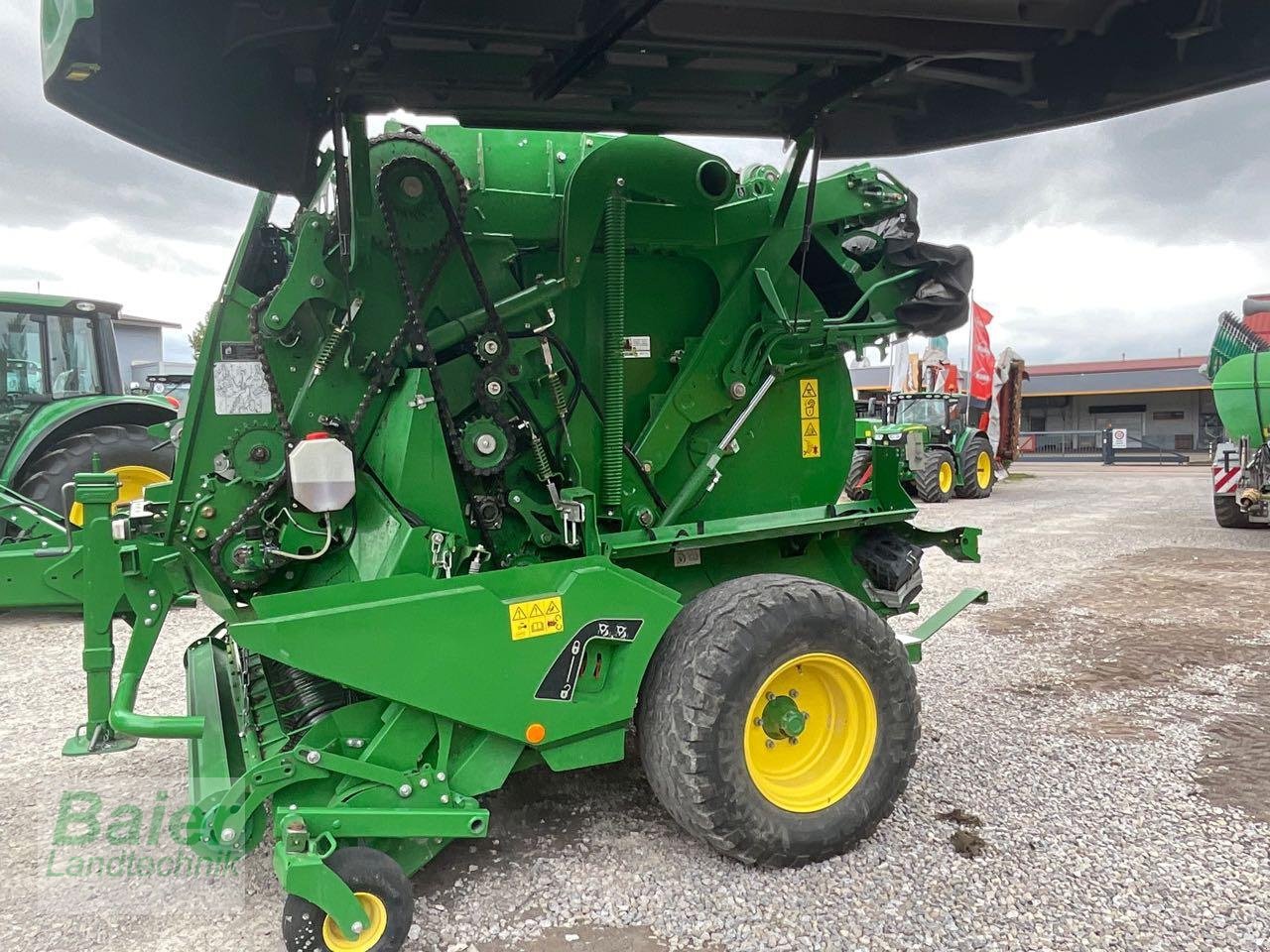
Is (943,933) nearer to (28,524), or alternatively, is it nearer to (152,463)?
(28,524)

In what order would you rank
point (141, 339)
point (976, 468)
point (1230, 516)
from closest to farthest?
1. point (1230, 516)
2. point (976, 468)
3. point (141, 339)

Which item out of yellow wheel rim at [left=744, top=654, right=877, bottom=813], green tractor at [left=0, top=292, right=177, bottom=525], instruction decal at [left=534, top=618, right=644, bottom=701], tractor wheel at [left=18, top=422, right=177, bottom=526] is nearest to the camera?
instruction decal at [left=534, top=618, right=644, bottom=701]

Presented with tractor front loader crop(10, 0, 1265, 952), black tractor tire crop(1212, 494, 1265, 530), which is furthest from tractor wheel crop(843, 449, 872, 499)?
tractor front loader crop(10, 0, 1265, 952)

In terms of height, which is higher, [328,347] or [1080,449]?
[328,347]

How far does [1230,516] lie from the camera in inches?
466

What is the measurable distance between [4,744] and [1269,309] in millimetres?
13961

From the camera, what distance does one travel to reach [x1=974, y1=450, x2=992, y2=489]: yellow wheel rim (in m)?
17.4

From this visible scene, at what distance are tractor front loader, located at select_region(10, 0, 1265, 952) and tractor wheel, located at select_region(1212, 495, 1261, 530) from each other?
10.1m

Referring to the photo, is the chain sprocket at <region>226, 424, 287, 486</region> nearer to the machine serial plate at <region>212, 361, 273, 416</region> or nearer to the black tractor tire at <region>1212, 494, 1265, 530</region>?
the machine serial plate at <region>212, 361, 273, 416</region>

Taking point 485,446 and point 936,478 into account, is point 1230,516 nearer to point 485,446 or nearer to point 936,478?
point 936,478

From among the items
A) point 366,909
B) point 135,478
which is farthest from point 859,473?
point 366,909

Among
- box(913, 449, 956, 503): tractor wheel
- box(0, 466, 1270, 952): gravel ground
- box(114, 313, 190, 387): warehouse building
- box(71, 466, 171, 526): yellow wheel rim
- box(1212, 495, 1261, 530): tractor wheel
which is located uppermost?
box(114, 313, 190, 387): warehouse building

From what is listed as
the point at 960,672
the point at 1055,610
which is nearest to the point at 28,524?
the point at 960,672

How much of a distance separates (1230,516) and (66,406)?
1343 centimetres
